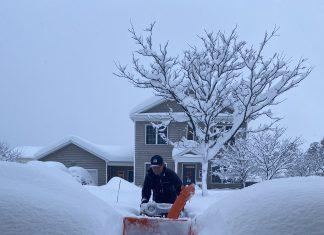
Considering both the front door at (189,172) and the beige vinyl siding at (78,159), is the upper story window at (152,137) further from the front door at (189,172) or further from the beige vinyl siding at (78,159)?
the beige vinyl siding at (78,159)

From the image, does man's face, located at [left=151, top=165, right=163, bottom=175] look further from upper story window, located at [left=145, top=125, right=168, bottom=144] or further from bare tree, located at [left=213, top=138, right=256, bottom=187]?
upper story window, located at [left=145, top=125, right=168, bottom=144]

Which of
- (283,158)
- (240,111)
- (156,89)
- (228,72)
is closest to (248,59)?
(228,72)

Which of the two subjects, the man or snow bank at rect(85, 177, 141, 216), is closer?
the man

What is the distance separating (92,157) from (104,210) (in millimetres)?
28674

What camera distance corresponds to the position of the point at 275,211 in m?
2.09

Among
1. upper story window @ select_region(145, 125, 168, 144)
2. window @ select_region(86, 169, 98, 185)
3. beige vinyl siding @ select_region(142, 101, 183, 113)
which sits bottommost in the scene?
window @ select_region(86, 169, 98, 185)

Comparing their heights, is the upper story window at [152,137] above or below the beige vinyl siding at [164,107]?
below

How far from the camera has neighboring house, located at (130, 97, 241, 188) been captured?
26.4 metres

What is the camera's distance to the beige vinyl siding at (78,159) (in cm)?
3083

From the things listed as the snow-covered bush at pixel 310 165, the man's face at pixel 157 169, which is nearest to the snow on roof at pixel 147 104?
the snow-covered bush at pixel 310 165

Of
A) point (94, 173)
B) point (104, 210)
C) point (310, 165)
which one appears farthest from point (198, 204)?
point (94, 173)

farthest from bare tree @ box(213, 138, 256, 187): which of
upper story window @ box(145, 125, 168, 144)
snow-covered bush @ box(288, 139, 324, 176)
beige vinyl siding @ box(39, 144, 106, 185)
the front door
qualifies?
beige vinyl siding @ box(39, 144, 106, 185)

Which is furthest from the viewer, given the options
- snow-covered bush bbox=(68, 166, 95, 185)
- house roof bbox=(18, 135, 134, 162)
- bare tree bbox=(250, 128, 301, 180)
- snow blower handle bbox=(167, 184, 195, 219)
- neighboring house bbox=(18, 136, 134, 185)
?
neighboring house bbox=(18, 136, 134, 185)

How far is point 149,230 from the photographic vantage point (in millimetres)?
3111
